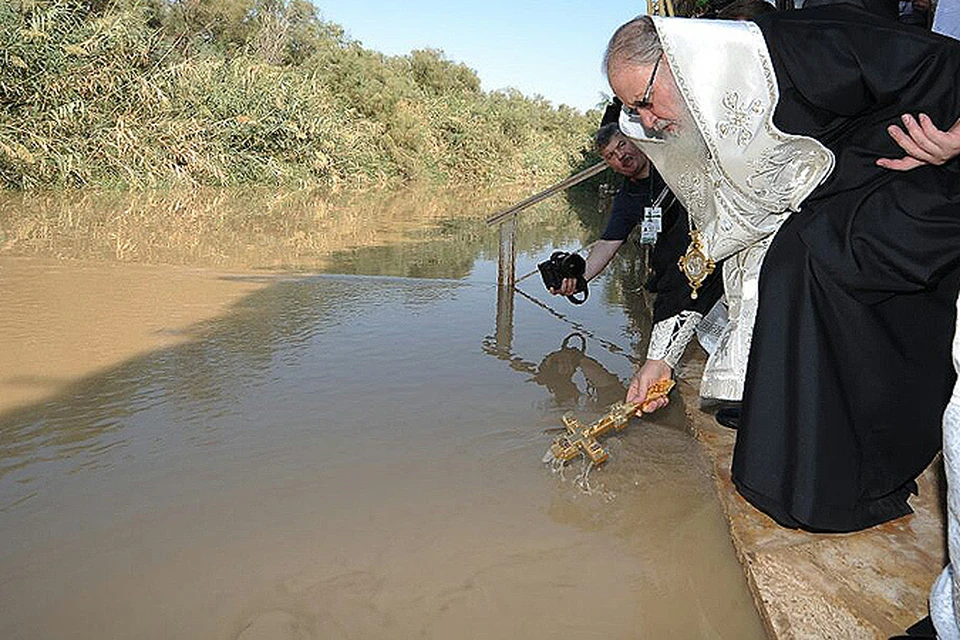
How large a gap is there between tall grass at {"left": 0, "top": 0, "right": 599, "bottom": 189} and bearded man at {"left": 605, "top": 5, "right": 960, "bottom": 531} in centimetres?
1275

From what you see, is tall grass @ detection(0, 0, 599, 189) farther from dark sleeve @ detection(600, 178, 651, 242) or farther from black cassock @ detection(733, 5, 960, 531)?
black cassock @ detection(733, 5, 960, 531)

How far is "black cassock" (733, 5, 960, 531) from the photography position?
5.80 ft

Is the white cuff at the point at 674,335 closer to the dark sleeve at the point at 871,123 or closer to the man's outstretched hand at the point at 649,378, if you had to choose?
the man's outstretched hand at the point at 649,378

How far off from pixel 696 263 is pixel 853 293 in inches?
16.1

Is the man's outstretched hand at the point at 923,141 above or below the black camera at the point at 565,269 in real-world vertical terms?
above

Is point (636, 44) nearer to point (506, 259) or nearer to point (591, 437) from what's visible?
point (591, 437)

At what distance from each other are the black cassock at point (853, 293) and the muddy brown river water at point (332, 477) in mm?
419

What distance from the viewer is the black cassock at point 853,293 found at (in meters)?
1.77

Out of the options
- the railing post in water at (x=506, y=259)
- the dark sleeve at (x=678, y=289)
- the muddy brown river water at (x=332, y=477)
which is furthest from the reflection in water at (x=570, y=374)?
the railing post in water at (x=506, y=259)

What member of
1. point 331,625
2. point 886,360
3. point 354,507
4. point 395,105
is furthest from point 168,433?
point 395,105

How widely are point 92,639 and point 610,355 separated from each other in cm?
320

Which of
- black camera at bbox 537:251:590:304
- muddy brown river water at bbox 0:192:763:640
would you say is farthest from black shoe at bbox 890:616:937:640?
black camera at bbox 537:251:590:304

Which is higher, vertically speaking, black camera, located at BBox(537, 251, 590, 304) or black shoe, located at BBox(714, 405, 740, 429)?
black camera, located at BBox(537, 251, 590, 304)

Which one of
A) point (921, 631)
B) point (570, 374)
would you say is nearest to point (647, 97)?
point (921, 631)
